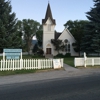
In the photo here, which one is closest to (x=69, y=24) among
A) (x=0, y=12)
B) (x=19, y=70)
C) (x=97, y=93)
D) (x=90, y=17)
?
(x=90, y=17)

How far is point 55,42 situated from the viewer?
133 ft

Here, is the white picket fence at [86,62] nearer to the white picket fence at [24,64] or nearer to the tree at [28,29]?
the white picket fence at [24,64]

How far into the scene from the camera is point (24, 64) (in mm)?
14188

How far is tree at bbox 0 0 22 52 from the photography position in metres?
21.8

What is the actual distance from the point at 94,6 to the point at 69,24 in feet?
114

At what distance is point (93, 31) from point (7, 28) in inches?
628

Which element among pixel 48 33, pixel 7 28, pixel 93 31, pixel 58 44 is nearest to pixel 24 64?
pixel 7 28

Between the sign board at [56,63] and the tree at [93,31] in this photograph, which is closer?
the sign board at [56,63]

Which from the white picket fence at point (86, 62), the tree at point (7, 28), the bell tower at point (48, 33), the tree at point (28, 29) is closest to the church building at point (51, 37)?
the bell tower at point (48, 33)

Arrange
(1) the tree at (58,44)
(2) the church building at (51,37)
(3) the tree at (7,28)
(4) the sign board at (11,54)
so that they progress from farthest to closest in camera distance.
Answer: (2) the church building at (51,37) → (1) the tree at (58,44) → (3) the tree at (7,28) → (4) the sign board at (11,54)

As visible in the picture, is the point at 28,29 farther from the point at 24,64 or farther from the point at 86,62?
the point at 24,64

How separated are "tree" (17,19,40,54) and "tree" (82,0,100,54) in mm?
→ 43678

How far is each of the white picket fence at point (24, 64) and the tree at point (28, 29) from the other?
57.0 metres

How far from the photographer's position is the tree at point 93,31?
2885cm
